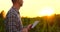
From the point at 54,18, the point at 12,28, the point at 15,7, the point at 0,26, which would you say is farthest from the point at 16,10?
the point at 54,18

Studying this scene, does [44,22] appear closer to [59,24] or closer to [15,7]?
[59,24]

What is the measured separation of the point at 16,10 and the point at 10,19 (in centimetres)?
17

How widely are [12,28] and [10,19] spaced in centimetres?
14

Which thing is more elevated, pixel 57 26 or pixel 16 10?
pixel 16 10

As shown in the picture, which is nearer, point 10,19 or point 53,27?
point 10,19

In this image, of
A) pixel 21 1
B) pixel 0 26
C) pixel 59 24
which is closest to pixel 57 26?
pixel 59 24

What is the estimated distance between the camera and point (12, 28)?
11.2 ft

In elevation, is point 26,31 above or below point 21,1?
below

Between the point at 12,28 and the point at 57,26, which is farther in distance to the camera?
the point at 57,26

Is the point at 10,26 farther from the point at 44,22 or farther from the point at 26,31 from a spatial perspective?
the point at 44,22

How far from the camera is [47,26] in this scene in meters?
10.9

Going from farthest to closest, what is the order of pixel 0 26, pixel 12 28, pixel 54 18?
pixel 54 18 → pixel 0 26 → pixel 12 28

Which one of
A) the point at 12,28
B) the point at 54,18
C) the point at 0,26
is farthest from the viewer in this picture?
the point at 54,18

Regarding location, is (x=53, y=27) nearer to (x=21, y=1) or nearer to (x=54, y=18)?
(x=54, y=18)
